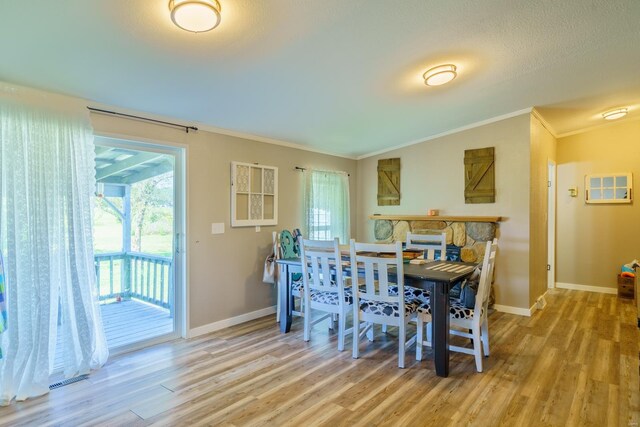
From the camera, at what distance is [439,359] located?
2.69m

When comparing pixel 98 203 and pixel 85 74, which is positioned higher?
pixel 85 74

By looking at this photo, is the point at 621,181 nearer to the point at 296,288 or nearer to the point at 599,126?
the point at 599,126

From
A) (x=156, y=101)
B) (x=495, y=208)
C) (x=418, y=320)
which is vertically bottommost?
(x=418, y=320)

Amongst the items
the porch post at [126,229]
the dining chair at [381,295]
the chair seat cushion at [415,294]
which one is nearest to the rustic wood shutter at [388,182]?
the chair seat cushion at [415,294]

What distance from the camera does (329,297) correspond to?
3.32 metres

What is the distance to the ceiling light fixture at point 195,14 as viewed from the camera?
170 centimetres

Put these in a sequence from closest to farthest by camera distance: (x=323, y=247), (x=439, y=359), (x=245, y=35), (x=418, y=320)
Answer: (x=245, y=35) → (x=439, y=359) → (x=418, y=320) → (x=323, y=247)

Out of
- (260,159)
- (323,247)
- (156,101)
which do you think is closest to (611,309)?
(323,247)

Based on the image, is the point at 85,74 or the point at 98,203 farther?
the point at 98,203

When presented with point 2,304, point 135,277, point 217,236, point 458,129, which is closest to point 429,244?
point 458,129

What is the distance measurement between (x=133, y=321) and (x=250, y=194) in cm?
189

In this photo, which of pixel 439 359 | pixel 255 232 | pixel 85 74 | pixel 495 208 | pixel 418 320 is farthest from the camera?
pixel 495 208

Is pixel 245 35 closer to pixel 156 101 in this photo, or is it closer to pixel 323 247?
pixel 156 101

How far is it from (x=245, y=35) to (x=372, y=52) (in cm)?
94
